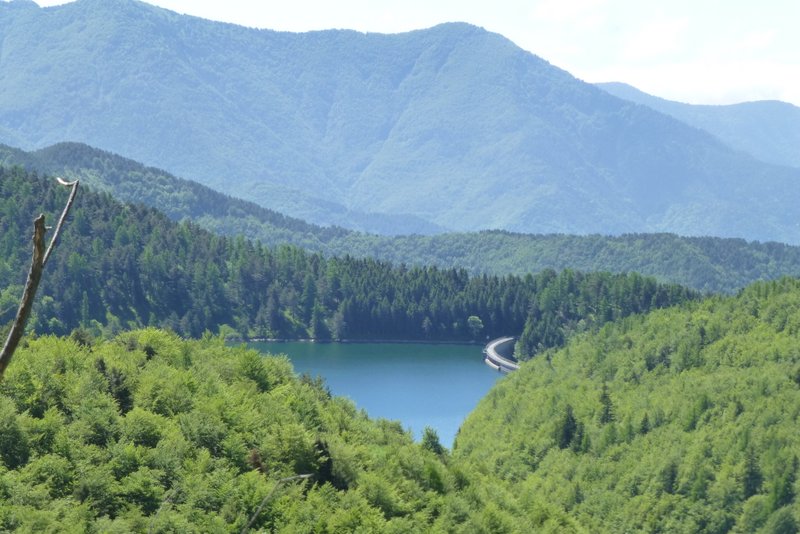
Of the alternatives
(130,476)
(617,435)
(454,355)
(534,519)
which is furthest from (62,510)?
(454,355)

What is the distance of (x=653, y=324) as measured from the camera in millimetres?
123000

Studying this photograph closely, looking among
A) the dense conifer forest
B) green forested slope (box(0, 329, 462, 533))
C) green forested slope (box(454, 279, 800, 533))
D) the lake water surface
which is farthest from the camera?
the lake water surface

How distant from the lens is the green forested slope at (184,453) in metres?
38.3

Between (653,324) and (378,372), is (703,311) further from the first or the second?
(378,372)

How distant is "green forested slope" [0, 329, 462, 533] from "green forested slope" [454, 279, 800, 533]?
421 inches

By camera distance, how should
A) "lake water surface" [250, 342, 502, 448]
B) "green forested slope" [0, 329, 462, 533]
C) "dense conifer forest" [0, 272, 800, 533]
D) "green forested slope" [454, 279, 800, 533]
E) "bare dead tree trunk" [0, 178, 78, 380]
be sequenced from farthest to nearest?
"lake water surface" [250, 342, 502, 448] → "green forested slope" [454, 279, 800, 533] → "dense conifer forest" [0, 272, 800, 533] → "green forested slope" [0, 329, 462, 533] → "bare dead tree trunk" [0, 178, 78, 380]

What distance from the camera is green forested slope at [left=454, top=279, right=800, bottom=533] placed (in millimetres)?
81938

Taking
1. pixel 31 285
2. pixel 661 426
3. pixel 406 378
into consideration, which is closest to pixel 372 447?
pixel 31 285

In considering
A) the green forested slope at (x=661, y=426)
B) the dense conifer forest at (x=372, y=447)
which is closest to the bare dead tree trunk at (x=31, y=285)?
the dense conifer forest at (x=372, y=447)

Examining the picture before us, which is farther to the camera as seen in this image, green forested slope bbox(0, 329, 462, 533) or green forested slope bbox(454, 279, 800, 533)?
green forested slope bbox(454, 279, 800, 533)

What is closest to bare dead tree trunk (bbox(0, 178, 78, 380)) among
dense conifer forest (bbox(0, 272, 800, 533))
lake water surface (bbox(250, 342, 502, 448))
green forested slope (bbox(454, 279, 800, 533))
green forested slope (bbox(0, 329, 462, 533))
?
dense conifer forest (bbox(0, 272, 800, 533))

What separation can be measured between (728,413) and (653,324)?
101ft

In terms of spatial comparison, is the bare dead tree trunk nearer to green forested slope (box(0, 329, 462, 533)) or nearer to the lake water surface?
green forested slope (box(0, 329, 462, 533))

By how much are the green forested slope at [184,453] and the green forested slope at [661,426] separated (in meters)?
10.7
